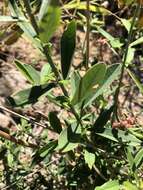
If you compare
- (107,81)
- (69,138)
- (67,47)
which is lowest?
(69,138)

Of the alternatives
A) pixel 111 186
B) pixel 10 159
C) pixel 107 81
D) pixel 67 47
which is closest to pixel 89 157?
pixel 111 186

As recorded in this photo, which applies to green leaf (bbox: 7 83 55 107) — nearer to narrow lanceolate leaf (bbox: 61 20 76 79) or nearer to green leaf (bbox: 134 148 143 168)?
narrow lanceolate leaf (bbox: 61 20 76 79)

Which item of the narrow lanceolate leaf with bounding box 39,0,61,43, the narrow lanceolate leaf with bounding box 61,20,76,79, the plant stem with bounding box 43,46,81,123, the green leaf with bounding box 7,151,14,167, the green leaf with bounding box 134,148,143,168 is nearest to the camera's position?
the narrow lanceolate leaf with bounding box 39,0,61,43

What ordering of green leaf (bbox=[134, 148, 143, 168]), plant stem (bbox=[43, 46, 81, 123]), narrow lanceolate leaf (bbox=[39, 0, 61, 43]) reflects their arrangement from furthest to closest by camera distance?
1. green leaf (bbox=[134, 148, 143, 168])
2. plant stem (bbox=[43, 46, 81, 123])
3. narrow lanceolate leaf (bbox=[39, 0, 61, 43])

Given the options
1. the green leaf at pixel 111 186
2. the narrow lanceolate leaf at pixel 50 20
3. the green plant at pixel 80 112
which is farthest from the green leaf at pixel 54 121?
the narrow lanceolate leaf at pixel 50 20

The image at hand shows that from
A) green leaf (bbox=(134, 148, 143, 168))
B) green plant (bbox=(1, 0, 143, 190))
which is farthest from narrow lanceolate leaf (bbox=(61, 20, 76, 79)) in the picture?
green leaf (bbox=(134, 148, 143, 168))

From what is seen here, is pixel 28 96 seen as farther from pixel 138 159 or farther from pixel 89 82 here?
pixel 138 159
